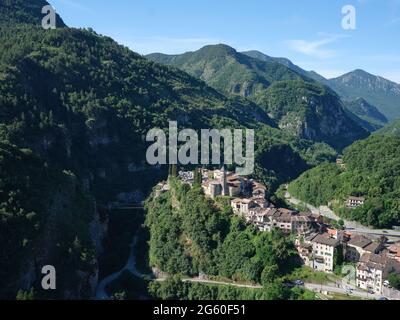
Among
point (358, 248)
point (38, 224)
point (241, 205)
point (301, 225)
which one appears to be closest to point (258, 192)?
point (241, 205)

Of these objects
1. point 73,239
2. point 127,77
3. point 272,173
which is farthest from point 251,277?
point 127,77

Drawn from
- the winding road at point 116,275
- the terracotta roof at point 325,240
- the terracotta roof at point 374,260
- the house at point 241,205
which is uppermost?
the house at point 241,205

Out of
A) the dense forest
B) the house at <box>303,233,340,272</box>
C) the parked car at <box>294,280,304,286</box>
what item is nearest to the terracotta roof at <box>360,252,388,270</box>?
the house at <box>303,233,340,272</box>

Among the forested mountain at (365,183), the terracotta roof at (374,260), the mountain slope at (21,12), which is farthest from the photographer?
the mountain slope at (21,12)

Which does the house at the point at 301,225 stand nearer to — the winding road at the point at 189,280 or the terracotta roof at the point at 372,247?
the terracotta roof at the point at 372,247

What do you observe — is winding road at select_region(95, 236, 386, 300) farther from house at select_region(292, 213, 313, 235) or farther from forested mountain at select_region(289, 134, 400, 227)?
forested mountain at select_region(289, 134, 400, 227)

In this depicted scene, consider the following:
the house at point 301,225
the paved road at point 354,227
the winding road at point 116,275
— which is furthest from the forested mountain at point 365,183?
the winding road at point 116,275
